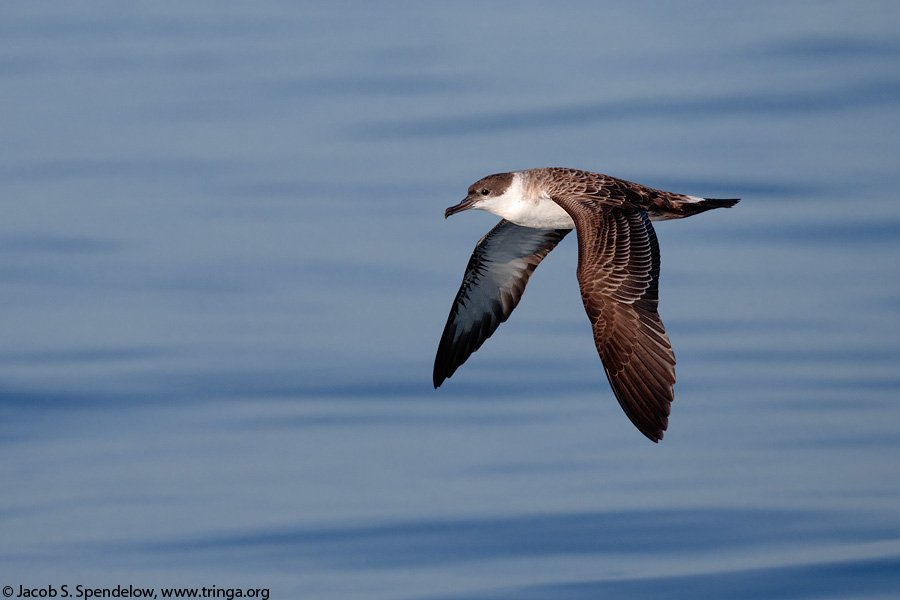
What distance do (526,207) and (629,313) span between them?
197 cm

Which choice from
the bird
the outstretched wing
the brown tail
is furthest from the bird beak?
the brown tail

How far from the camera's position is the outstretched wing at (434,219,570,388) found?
48.9 feet

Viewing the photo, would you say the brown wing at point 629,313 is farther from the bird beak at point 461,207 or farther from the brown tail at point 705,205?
the bird beak at point 461,207

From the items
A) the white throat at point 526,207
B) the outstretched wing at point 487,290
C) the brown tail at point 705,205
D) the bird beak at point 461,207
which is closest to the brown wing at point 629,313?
the white throat at point 526,207

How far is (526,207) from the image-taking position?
44.7 ft

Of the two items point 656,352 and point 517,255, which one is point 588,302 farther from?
point 517,255

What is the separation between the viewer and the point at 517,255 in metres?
14.9

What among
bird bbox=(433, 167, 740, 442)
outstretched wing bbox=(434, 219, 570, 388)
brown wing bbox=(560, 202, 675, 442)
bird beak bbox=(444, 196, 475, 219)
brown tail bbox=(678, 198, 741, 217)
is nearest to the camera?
brown wing bbox=(560, 202, 675, 442)

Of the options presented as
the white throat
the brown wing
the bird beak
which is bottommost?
the brown wing

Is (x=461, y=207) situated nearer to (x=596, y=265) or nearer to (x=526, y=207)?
(x=526, y=207)

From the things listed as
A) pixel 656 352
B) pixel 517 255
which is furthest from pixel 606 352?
pixel 517 255

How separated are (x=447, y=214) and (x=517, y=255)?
1249 mm

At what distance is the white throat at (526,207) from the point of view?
13570mm

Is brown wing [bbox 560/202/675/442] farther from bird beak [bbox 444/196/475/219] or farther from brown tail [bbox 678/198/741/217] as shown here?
bird beak [bbox 444/196/475/219]
